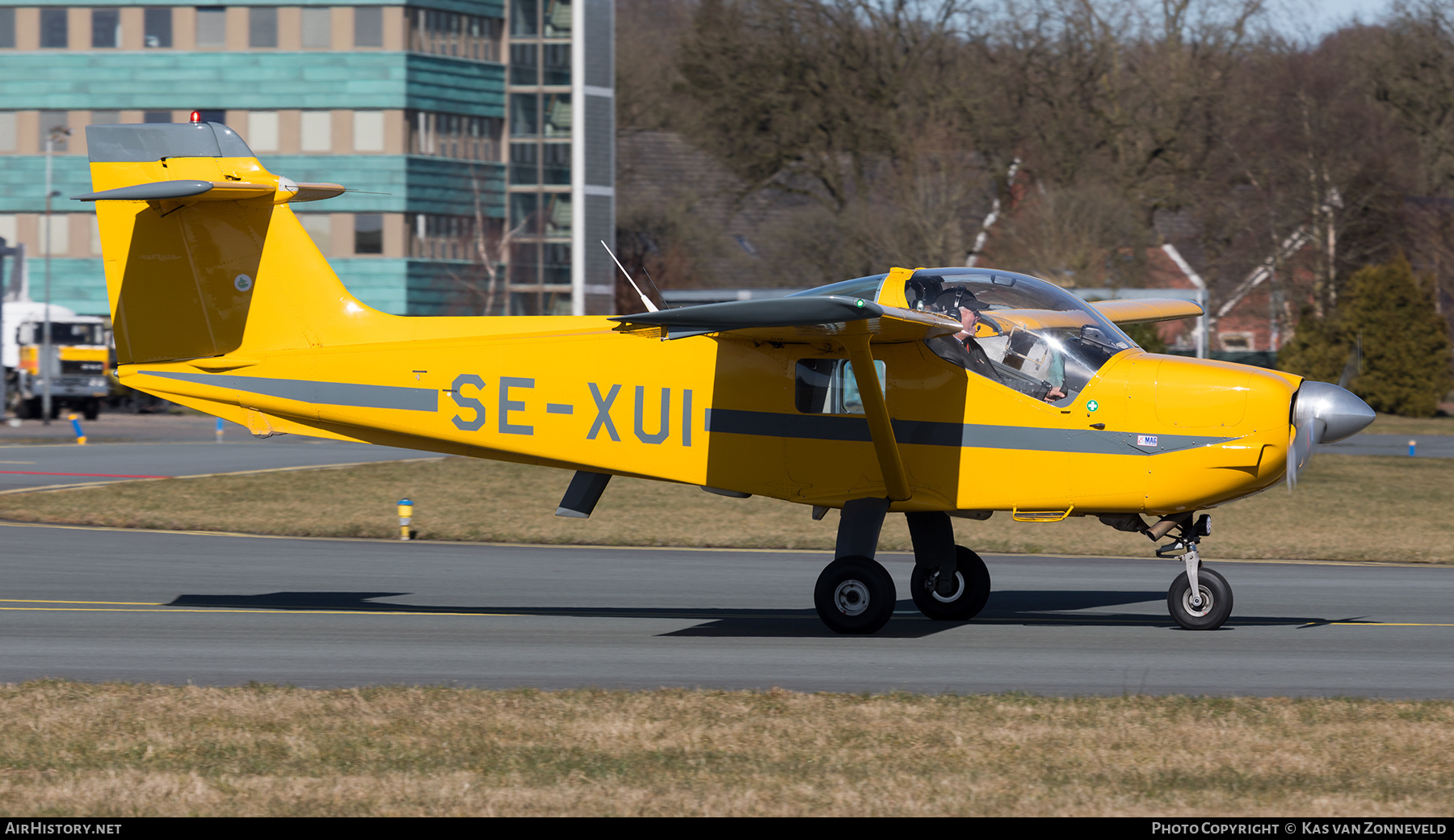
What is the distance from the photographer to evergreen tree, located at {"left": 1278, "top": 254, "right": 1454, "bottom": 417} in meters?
44.3

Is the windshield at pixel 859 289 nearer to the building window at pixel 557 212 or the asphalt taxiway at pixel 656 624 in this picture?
the asphalt taxiway at pixel 656 624

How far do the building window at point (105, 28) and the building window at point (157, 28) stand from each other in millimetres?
1201

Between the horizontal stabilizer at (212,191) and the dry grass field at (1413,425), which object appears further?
the dry grass field at (1413,425)

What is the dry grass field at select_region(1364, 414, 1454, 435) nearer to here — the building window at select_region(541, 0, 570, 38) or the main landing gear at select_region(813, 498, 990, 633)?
the main landing gear at select_region(813, 498, 990, 633)

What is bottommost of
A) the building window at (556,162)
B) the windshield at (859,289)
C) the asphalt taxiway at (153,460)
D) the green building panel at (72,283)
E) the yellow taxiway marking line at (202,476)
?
the asphalt taxiway at (153,460)

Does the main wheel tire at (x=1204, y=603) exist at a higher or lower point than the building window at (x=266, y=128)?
lower

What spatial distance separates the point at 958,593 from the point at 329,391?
17.9ft

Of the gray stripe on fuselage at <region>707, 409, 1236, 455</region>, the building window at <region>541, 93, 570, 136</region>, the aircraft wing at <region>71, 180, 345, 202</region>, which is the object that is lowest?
the gray stripe on fuselage at <region>707, 409, 1236, 455</region>

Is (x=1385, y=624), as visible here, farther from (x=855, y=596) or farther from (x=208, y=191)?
(x=208, y=191)

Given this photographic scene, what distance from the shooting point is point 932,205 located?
42.7 meters

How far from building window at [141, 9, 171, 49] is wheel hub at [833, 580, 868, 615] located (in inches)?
2149

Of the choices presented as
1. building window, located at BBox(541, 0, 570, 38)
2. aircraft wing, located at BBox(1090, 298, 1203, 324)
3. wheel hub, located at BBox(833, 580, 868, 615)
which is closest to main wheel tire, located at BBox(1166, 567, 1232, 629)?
wheel hub, located at BBox(833, 580, 868, 615)

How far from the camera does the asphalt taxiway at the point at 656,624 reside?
9.43m

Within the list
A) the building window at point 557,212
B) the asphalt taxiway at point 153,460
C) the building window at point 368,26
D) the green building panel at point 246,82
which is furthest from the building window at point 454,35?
the asphalt taxiway at point 153,460
